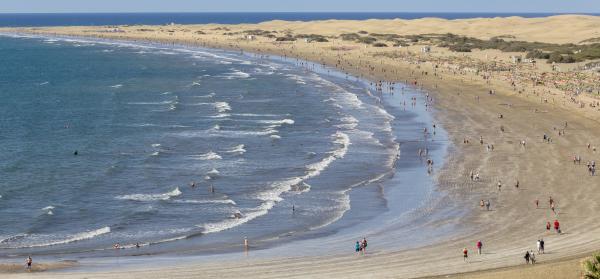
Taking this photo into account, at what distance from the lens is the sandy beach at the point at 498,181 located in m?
→ 37.6

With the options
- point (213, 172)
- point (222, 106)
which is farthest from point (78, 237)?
point (222, 106)

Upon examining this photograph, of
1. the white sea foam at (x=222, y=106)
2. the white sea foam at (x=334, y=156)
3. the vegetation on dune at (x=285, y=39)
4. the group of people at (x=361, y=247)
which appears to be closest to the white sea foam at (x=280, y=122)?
the white sea foam at (x=334, y=156)

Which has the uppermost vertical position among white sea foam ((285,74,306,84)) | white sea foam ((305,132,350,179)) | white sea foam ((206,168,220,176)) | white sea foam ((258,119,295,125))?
white sea foam ((305,132,350,179))

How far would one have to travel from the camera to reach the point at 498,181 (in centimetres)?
5612

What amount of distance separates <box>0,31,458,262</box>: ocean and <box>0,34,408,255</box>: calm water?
0.14 m

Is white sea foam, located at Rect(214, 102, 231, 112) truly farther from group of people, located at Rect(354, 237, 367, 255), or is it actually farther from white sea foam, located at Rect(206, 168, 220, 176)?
group of people, located at Rect(354, 237, 367, 255)

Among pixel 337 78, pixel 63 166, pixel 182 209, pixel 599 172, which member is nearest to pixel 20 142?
pixel 63 166

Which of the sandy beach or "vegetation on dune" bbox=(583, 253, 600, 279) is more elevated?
"vegetation on dune" bbox=(583, 253, 600, 279)

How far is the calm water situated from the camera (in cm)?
4603

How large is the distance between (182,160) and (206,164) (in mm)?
2436

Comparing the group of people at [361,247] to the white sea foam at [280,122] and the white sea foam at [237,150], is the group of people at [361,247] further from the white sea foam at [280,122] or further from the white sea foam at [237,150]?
the white sea foam at [280,122]

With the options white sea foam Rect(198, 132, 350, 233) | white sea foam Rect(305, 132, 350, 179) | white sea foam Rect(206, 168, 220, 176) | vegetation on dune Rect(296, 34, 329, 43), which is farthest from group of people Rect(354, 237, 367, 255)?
vegetation on dune Rect(296, 34, 329, 43)

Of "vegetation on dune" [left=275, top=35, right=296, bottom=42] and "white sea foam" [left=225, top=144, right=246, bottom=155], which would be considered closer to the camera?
"white sea foam" [left=225, top=144, right=246, bottom=155]

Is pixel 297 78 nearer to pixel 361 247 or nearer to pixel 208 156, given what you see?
pixel 208 156
